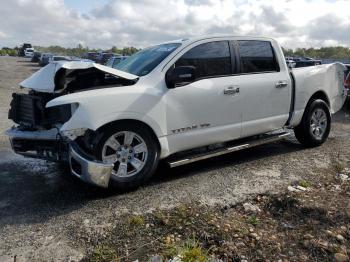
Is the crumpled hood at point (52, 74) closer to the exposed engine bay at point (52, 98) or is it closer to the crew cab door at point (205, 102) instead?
the exposed engine bay at point (52, 98)

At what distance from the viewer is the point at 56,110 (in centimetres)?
468

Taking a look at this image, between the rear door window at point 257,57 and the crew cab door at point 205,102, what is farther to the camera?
the rear door window at point 257,57

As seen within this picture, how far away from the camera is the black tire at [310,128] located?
20.7ft

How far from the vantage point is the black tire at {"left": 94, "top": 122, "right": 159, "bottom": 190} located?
4.24 meters

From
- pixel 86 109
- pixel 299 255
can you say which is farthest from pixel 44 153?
pixel 299 255

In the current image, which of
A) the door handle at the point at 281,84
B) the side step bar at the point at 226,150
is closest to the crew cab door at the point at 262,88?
the door handle at the point at 281,84

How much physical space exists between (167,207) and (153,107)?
1175 mm

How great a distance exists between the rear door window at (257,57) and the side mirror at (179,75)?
107cm

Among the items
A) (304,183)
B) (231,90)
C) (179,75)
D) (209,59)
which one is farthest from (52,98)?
(304,183)

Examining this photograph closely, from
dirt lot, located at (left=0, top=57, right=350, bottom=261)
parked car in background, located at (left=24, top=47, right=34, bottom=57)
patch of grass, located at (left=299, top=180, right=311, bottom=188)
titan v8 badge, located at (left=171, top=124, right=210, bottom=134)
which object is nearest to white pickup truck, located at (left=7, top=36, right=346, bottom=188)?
titan v8 badge, located at (left=171, top=124, right=210, bottom=134)

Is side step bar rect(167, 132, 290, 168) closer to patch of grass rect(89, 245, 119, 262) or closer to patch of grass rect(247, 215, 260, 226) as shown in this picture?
patch of grass rect(247, 215, 260, 226)

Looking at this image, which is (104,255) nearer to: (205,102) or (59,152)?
(59,152)

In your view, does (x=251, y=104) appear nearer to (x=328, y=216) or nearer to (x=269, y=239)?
(x=328, y=216)

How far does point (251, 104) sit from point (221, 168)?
0.98 m
